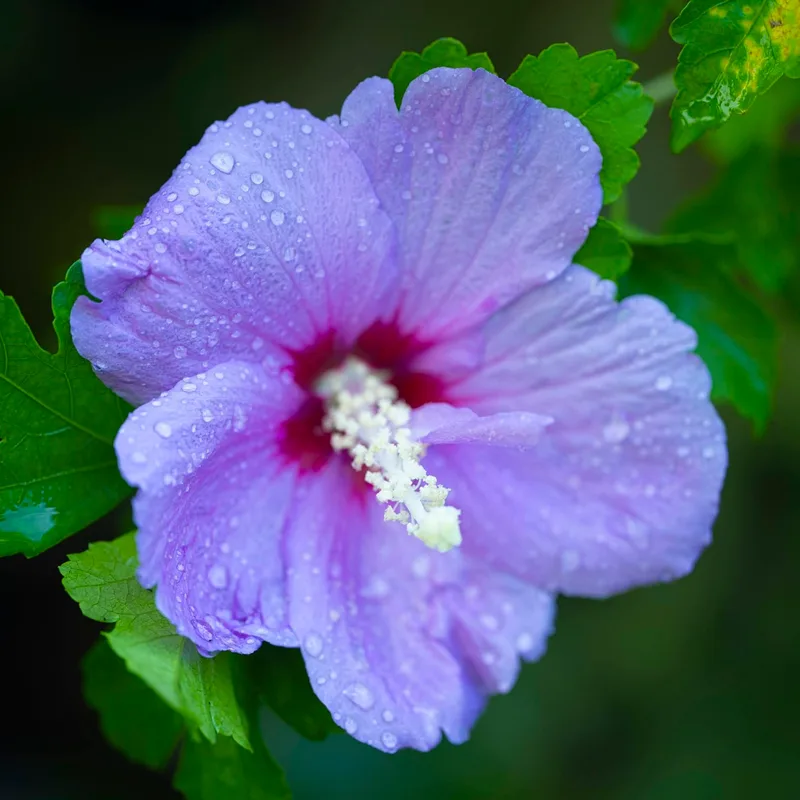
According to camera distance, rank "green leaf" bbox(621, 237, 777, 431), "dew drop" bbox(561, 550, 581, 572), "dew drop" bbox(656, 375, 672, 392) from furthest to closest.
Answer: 1. "green leaf" bbox(621, 237, 777, 431)
2. "dew drop" bbox(561, 550, 581, 572)
3. "dew drop" bbox(656, 375, 672, 392)

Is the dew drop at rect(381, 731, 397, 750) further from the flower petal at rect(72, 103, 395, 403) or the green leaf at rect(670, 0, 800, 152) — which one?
the green leaf at rect(670, 0, 800, 152)

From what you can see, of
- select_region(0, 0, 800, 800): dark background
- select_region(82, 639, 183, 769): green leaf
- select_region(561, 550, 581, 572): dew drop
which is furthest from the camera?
select_region(0, 0, 800, 800): dark background

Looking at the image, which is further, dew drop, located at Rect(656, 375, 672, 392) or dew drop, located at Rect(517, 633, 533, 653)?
dew drop, located at Rect(517, 633, 533, 653)

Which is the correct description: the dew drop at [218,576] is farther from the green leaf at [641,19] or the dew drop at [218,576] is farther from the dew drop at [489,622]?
the green leaf at [641,19]

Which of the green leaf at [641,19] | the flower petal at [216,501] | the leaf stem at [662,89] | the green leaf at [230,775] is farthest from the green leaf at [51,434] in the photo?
the leaf stem at [662,89]

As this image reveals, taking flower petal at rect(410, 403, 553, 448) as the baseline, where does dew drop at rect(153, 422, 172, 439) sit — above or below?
above

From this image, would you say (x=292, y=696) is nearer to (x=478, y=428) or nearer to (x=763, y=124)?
(x=478, y=428)

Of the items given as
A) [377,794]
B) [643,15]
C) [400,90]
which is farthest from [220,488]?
[377,794]

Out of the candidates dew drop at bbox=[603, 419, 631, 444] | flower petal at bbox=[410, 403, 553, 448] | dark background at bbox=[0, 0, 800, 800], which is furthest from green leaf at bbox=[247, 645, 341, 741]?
dark background at bbox=[0, 0, 800, 800]
